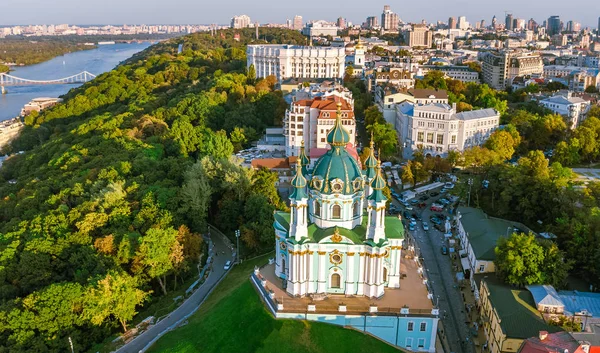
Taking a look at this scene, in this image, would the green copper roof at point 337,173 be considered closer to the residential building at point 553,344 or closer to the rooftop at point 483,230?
the rooftop at point 483,230

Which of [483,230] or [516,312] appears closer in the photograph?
[516,312]

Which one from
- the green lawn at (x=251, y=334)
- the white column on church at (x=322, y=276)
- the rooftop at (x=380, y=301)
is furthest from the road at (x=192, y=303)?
the white column on church at (x=322, y=276)

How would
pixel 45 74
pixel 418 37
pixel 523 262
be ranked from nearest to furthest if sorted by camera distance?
pixel 523 262 < pixel 418 37 < pixel 45 74

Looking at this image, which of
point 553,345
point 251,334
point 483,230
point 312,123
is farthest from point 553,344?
point 312,123

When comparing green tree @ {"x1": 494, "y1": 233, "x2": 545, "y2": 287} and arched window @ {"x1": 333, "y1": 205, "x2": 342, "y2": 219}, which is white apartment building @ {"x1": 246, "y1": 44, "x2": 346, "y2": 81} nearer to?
arched window @ {"x1": 333, "y1": 205, "x2": 342, "y2": 219}

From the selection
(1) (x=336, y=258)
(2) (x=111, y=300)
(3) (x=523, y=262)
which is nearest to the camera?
(1) (x=336, y=258)

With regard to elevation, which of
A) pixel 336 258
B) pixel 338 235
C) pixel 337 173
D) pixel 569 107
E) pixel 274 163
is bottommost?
pixel 336 258

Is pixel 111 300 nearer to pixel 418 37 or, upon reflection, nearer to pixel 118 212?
pixel 118 212
